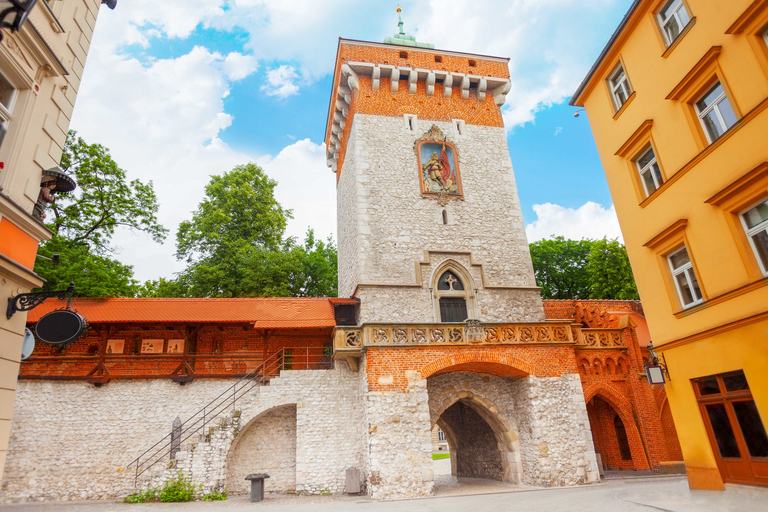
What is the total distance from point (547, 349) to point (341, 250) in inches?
360

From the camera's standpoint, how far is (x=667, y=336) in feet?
30.5

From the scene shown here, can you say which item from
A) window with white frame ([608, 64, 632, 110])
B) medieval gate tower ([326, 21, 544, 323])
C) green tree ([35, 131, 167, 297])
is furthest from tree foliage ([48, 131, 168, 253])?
window with white frame ([608, 64, 632, 110])

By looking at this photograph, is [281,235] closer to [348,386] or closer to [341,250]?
[341,250]

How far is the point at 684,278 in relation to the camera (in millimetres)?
8969

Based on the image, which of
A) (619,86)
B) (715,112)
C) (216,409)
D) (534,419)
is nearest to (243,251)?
(216,409)

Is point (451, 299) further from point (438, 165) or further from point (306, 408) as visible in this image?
point (306, 408)

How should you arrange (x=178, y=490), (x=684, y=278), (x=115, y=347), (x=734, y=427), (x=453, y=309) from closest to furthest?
(x=734, y=427)
(x=684, y=278)
(x=178, y=490)
(x=115, y=347)
(x=453, y=309)

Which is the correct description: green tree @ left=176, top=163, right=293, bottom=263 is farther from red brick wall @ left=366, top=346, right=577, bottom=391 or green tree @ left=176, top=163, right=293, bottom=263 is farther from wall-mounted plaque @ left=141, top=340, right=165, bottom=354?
red brick wall @ left=366, top=346, right=577, bottom=391

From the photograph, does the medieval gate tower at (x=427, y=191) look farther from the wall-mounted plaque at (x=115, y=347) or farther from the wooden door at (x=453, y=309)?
the wall-mounted plaque at (x=115, y=347)

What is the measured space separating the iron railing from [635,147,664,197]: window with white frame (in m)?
10.4

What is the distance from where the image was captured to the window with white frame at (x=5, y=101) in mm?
5613

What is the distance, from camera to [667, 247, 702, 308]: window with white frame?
865cm

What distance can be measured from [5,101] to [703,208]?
10796 millimetres

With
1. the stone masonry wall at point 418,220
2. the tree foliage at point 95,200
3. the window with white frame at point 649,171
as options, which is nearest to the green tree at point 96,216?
the tree foliage at point 95,200
